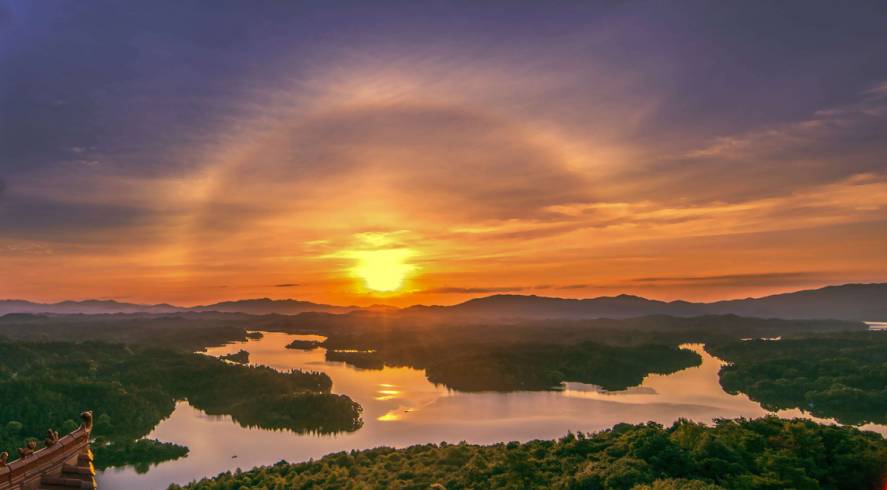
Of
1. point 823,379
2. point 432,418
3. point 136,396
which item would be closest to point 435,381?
point 432,418

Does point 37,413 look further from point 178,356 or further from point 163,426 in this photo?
point 178,356

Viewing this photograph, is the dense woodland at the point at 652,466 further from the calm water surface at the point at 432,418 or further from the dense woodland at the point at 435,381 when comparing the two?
the calm water surface at the point at 432,418

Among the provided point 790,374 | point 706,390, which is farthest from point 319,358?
point 790,374

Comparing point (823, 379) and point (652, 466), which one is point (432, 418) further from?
point (823, 379)

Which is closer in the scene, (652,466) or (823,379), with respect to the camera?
(652,466)

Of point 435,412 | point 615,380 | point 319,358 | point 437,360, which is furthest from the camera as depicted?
point 319,358

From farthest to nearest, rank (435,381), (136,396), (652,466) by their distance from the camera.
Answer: (435,381), (136,396), (652,466)
